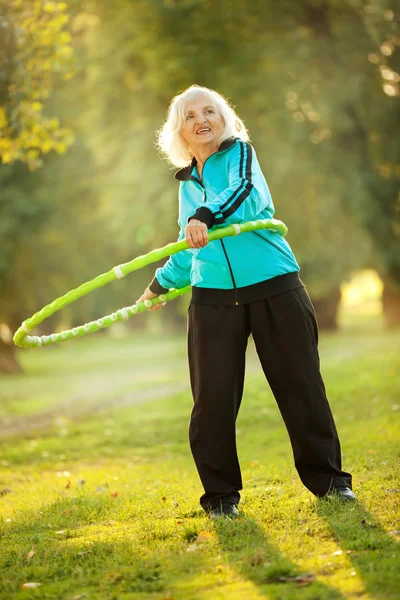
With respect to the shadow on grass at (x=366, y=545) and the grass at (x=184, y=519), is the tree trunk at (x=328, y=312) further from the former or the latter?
the shadow on grass at (x=366, y=545)

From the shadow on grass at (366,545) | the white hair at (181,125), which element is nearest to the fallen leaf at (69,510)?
the shadow on grass at (366,545)

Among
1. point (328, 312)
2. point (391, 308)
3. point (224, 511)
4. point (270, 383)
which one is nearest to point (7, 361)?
point (328, 312)

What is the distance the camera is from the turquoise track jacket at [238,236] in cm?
461

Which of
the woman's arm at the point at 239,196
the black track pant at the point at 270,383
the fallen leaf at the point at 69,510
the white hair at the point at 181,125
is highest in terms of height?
the white hair at the point at 181,125

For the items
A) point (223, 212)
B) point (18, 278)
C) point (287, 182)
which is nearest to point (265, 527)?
point (223, 212)

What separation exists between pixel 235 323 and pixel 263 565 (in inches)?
55.5

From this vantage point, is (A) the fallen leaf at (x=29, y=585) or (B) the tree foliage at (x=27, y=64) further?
(B) the tree foliage at (x=27, y=64)

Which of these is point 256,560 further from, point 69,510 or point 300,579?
point 69,510

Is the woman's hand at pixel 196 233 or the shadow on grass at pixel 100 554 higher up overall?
the woman's hand at pixel 196 233

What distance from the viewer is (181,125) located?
491cm

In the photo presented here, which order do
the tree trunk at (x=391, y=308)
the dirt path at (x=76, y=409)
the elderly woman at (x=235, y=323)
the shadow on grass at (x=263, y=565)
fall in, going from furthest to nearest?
the tree trunk at (x=391, y=308) < the dirt path at (x=76, y=409) < the elderly woman at (x=235, y=323) < the shadow on grass at (x=263, y=565)

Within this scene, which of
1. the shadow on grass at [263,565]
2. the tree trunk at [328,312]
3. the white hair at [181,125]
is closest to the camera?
the shadow on grass at [263,565]

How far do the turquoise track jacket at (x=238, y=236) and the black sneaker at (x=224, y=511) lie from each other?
1.26m

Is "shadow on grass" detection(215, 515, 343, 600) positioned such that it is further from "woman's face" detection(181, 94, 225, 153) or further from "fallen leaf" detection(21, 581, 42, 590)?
"woman's face" detection(181, 94, 225, 153)
